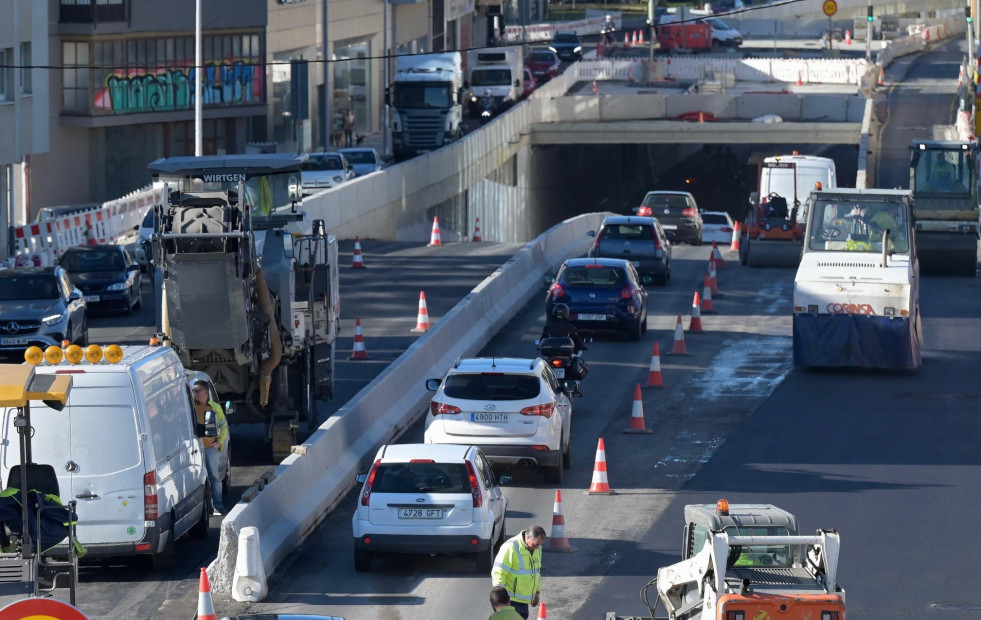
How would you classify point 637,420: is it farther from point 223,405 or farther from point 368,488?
point 368,488

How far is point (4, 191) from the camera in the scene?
144ft

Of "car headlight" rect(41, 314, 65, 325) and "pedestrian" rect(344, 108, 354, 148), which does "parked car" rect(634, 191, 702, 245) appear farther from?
"pedestrian" rect(344, 108, 354, 148)

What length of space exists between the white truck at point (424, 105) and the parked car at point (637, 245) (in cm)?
2392

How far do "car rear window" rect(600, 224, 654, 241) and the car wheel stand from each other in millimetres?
22410

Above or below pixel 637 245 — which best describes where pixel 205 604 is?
below

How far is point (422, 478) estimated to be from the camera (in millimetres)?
16812

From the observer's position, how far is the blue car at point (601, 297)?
3106cm

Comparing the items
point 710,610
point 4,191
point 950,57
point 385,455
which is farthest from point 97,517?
point 950,57

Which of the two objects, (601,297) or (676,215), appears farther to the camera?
(676,215)

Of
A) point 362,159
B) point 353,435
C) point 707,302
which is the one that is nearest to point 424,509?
point 353,435

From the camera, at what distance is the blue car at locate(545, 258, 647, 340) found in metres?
31.1

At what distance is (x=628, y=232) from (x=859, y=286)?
1106cm

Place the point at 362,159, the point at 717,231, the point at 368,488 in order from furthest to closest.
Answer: the point at 362,159
the point at 717,231
the point at 368,488

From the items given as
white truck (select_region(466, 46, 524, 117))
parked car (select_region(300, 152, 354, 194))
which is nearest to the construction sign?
parked car (select_region(300, 152, 354, 194))
